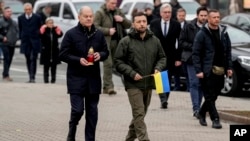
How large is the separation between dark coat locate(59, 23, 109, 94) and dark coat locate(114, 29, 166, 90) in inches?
11.2

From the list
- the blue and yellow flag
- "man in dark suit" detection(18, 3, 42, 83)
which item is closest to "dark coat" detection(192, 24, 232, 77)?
the blue and yellow flag

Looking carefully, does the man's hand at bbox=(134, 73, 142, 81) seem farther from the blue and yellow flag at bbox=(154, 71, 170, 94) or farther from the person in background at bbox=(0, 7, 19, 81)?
the person in background at bbox=(0, 7, 19, 81)

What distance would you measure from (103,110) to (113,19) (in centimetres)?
243

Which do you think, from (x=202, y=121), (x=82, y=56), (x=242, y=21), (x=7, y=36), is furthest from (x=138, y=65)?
(x=242, y=21)

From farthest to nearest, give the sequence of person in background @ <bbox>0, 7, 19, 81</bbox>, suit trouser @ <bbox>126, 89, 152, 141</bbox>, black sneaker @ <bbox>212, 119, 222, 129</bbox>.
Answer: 1. person in background @ <bbox>0, 7, 19, 81</bbox>
2. black sneaker @ <bbox>212, 119, 222, 129</bbox>
3. suit trouser @ <bbox>126, 89, 152, 141</bbox>

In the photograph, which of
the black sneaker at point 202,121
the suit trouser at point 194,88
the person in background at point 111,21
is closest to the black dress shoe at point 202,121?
Answer: the black sneaker at point 202,121

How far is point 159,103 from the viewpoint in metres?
17.1

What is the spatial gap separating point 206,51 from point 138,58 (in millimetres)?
2077

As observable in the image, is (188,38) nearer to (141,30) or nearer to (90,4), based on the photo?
(141,30)

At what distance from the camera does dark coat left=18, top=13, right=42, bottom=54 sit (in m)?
22.5

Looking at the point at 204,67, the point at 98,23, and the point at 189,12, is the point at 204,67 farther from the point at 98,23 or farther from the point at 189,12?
the point at 189,12

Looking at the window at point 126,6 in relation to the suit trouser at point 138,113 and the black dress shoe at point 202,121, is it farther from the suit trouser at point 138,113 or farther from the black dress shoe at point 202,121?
the suit trouser at point 138,113

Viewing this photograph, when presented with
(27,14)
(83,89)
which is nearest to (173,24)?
→ (83,89)

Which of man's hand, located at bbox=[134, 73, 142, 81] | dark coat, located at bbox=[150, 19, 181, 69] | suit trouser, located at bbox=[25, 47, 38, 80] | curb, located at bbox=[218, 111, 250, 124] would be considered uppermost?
man's hand, located at bbox=[134, 73, 142, 81]
